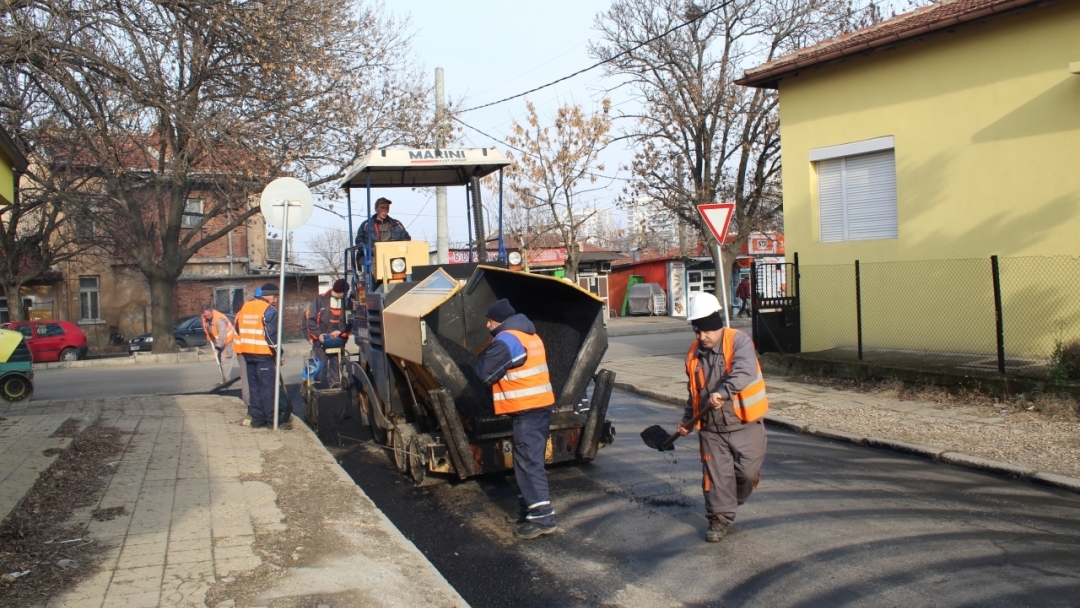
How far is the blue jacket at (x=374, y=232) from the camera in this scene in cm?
891

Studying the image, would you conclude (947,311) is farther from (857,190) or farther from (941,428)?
(941,428)

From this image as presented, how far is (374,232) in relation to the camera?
9445 mm

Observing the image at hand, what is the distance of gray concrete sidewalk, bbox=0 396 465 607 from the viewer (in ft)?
14.1

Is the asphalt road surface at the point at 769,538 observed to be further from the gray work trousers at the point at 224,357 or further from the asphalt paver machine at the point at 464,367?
the gray work trousers at the point at 224,357

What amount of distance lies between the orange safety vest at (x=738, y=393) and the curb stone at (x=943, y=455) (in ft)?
9.41

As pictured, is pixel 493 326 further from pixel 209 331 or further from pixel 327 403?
pixel 209 331

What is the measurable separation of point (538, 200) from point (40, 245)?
17490 millimetres

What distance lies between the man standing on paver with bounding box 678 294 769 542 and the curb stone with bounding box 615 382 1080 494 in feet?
9.20

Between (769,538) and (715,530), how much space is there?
13.6 inches

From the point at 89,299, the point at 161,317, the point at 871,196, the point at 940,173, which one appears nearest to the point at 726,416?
the point at 940,173

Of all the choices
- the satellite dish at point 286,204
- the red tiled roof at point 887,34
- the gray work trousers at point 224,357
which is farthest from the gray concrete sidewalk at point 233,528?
the red tiled roof at point 887,34

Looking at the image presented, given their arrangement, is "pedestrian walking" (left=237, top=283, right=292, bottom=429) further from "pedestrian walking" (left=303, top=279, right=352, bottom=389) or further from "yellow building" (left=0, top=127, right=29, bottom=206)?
"yellow building" (left=0, top=127, right=29, bottom=206)

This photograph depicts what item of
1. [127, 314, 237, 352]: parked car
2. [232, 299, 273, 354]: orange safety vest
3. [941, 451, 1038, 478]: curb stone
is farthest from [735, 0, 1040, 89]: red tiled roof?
[127, 314, 237, 352]: parked car

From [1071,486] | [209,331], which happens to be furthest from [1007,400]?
[209,331]
